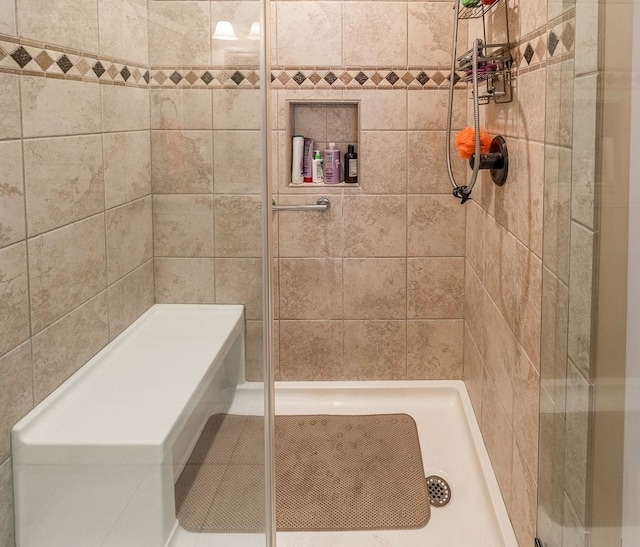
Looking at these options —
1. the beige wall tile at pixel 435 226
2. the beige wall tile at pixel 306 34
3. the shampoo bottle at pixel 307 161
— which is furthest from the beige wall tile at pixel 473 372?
the beige wall tile at pixel 306 34

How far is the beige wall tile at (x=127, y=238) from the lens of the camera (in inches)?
60.0

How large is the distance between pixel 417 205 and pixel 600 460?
1964 mm

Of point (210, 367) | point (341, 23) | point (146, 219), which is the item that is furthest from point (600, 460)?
point (341, 23)

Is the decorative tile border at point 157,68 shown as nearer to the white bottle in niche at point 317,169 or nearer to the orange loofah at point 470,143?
the orange loofah at point 470,143

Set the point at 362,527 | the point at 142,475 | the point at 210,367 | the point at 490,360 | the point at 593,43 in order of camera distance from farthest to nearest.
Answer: the point at 490,360 → the point at 362,527 → the point at 210,367 → the point at 142,475 → the point at 593,43

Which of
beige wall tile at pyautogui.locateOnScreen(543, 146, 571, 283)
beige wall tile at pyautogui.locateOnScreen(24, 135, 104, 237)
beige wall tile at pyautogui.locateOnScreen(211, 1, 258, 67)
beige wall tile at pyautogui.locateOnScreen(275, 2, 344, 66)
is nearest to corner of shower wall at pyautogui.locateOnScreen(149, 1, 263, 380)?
beige wall tile at pyautogui.locateOnScreen(211, 1, 258, 67)

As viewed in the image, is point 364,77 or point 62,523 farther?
point 364,77

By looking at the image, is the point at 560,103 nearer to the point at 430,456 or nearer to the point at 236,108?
the point at 236,108

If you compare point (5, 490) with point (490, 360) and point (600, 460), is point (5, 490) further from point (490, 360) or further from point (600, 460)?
point (490, 360)

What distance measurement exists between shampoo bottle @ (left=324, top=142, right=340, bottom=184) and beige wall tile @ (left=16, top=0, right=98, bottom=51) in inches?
53.5

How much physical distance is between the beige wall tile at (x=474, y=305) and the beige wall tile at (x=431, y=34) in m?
0.88

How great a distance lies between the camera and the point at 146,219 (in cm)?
153

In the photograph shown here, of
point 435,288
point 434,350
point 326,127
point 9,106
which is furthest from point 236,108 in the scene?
point 434,350

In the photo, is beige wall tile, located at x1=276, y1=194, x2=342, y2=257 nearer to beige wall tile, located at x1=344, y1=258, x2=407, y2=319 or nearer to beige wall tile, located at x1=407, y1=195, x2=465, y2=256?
beige wall tile, located at x1=344, y1=258, x2=407, y2=319
